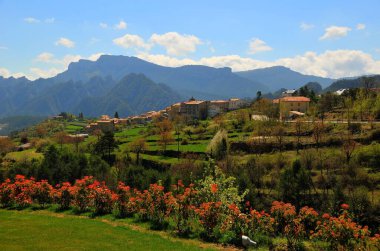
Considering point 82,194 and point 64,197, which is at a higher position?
point 82,194

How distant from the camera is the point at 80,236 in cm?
1451

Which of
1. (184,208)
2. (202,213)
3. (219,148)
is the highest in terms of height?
(202,213)

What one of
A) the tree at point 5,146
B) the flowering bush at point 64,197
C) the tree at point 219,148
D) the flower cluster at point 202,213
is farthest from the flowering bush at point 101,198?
the tree at point 5,146

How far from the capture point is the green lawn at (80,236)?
1329 cm

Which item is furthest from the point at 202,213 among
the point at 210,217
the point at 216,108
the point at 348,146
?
the point at 216,108

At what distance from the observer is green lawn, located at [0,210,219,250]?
1329cm

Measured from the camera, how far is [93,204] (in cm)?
2073

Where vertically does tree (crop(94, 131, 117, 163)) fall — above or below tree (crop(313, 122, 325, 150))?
below

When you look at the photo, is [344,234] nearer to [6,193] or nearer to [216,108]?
[6,193]

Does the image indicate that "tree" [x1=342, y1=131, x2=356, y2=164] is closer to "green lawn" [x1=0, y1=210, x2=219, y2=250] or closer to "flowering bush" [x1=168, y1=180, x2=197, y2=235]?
"flowering bush" [x1=168, y1=180, x2=197, y2=235]

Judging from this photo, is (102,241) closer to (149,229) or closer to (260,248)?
(149,229)

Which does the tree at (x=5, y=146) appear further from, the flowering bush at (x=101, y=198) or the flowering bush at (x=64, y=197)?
the flowering bush at (x=101, y=198)

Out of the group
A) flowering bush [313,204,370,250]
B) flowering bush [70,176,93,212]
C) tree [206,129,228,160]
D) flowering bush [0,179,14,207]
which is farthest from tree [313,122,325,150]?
flowering bush [313,204,370,250]

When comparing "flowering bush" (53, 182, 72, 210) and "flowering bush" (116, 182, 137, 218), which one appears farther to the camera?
"flowering bush" (53, 182, 72, 210)
